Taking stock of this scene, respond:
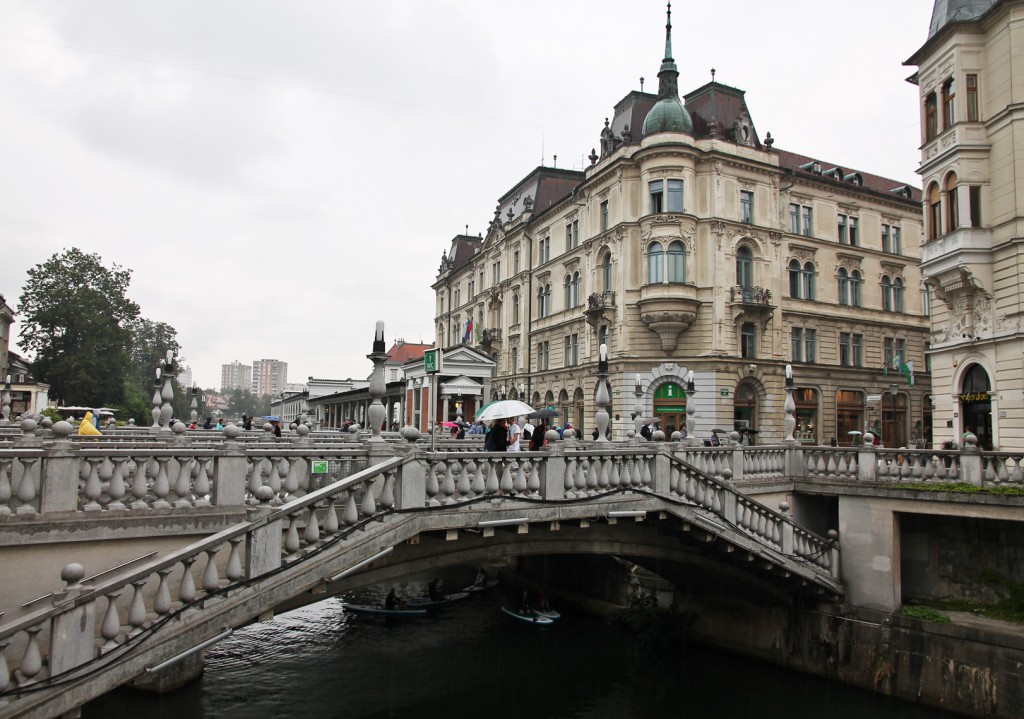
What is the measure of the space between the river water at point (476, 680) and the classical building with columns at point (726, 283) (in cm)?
1637

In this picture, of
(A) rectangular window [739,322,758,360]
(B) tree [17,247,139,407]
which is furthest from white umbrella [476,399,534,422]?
(B) tree [17,247,139,407]

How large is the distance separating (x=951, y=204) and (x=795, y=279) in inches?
689

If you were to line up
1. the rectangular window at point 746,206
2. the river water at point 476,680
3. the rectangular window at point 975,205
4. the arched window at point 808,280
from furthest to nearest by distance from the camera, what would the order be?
the arched window at point 808,280 → the rectangular window at point 746,206 → the rectangular window at point 975,205 → the river water at point 476,680

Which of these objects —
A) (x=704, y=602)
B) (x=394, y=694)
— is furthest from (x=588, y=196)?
(x=394, y=694)

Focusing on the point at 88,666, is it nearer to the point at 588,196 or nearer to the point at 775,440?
the point at 775,440

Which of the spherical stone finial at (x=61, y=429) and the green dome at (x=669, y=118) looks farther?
the green dome at (x=669, y=118)

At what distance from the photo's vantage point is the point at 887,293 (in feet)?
A: 148

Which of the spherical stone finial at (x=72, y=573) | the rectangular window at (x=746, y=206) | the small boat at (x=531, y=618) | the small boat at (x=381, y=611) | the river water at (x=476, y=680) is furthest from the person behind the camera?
the rectangular window at (x=746, y=206)

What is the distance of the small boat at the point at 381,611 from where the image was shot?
2300 centimetres

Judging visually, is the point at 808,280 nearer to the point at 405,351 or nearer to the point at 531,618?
the point at 531,618

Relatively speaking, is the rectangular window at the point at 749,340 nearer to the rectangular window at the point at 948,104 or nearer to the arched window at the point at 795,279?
the arched window at the point at 795,279

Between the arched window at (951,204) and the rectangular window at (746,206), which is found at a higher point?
the rectangular window at (746,206)

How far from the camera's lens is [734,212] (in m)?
38.9

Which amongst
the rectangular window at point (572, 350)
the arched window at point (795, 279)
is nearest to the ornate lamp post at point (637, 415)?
the rectangular window at point (572, 350)
